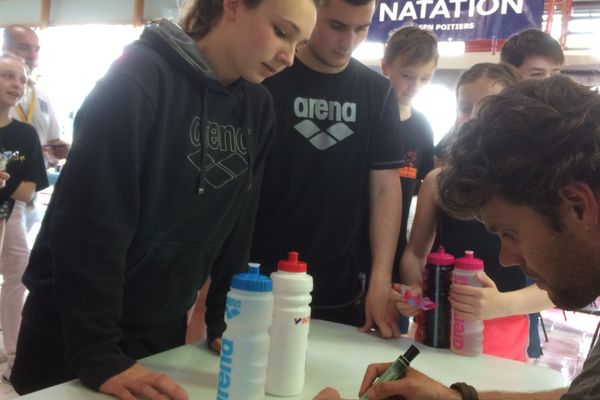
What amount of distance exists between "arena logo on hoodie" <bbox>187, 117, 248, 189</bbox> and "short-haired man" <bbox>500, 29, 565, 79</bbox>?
4.47 ft

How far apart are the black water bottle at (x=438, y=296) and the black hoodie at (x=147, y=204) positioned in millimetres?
383

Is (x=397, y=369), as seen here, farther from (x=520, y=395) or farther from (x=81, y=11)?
(x=81, y=11)

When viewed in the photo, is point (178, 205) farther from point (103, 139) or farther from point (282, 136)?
point (282, 136)

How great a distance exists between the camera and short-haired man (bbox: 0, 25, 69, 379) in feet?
8.48

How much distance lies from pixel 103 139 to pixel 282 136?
1.89ft

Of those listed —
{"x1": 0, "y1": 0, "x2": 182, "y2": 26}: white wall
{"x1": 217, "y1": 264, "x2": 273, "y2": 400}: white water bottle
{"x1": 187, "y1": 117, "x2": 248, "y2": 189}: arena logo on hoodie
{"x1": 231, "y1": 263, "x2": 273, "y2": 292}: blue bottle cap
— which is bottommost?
{"x1": 217, "y1": 264, "x2": 273, "y2": 400}: white water bottle

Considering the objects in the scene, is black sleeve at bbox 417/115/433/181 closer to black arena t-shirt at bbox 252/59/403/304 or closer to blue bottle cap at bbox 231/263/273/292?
black arena t-shirt at bbox 252/59/403/304

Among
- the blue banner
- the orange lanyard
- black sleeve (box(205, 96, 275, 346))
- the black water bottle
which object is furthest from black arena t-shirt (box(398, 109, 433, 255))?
the blue banner

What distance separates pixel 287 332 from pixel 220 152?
361mm

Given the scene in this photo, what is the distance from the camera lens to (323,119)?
1.39 meters

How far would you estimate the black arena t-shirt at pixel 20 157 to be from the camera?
2.47 metres

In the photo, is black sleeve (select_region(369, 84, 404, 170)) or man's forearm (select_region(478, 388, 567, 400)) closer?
man's forearm (select_region(478, 388, 567, 400))

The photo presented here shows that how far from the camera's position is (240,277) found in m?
0.78

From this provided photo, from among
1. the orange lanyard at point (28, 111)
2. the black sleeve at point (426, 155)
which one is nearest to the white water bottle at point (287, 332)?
the black sleeve at point (426, 155)
